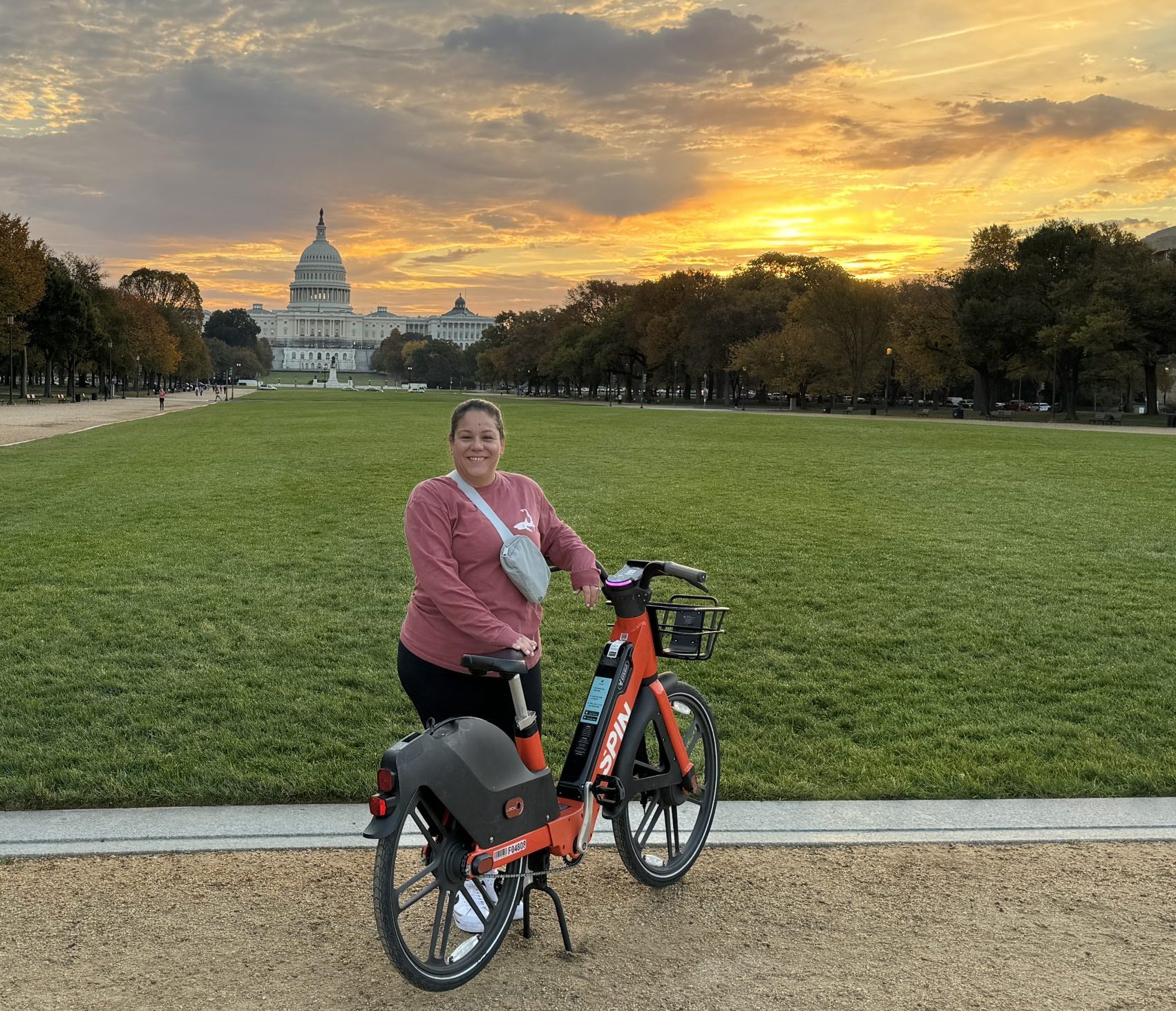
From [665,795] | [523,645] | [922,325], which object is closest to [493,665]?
[523,645]

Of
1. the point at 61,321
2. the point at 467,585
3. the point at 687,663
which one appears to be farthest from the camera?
the point at 61,321

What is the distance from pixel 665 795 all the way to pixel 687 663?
3.35 metres

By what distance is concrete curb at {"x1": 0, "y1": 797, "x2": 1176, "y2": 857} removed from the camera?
492 cm

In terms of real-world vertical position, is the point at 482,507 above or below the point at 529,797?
above

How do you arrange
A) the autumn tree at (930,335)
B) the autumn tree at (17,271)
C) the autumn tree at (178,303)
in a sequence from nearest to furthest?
the autumn tree at (17,271)
the autumn tree at (930,335)
the autumn tree at (178,303)

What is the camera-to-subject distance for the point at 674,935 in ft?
13.7

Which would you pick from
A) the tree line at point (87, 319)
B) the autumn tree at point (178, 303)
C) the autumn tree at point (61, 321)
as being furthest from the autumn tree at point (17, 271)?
the autumn tree at point (178, 303)

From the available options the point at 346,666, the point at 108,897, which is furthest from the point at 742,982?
the point at 346,666

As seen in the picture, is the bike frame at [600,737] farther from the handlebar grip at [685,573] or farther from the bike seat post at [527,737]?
the handlebar grip at [685,573]

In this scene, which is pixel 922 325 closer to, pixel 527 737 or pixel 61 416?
pixel 61 416

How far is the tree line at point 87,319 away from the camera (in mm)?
62031

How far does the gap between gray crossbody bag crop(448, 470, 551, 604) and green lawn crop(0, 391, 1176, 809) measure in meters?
2.18

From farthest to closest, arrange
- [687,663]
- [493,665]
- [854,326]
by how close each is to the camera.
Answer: [854,326], [687,663], [493,665]

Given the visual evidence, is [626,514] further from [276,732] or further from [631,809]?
[631,809]
